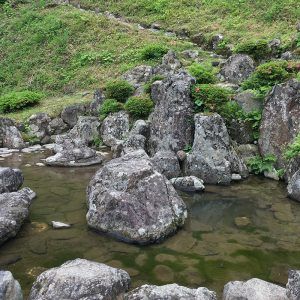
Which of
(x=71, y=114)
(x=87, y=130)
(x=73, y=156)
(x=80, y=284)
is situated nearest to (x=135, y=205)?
(x=80, y=284)

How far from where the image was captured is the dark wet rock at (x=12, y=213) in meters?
10.9

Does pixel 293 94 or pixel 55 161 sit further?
pixel 55 161

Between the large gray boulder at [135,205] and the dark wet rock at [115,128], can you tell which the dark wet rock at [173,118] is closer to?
the dark wet rock at [115,128]

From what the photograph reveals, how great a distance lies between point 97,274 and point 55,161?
11371mm

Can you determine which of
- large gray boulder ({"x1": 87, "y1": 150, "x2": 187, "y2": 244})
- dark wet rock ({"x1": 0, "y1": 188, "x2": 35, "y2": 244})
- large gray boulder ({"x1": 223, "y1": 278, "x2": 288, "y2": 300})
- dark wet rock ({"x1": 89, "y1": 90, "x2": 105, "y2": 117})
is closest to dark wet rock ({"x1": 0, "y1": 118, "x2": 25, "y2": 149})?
dark wet rock ({"x1": 89, "y1": 90, "x2": 105, "y2": 117})

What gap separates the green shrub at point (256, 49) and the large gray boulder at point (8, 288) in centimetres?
2063

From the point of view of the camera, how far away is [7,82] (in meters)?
32.3

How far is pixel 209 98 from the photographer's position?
1784 cm

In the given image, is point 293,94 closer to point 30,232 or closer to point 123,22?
point 30,232

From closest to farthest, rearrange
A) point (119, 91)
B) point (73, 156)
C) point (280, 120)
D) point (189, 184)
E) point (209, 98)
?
point (189, 184), point (280, 120), point (209, 98), point (73, 156), point (119, 91)

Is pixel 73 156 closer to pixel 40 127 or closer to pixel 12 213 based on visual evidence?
pixel 40 127

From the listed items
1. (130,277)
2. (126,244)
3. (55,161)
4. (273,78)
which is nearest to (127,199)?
(126,244)

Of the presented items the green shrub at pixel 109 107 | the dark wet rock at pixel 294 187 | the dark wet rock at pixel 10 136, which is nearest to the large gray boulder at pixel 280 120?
the dark wet rock at pixel 294 187

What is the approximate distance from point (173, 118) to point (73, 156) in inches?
198
